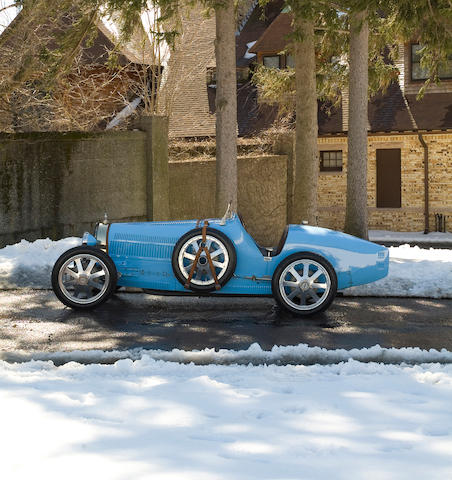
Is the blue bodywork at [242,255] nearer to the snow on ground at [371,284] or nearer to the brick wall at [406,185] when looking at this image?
the snow on ground at [371,284]

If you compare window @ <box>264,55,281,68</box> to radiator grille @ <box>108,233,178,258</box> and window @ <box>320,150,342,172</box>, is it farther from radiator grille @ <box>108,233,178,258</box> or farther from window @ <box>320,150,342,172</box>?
radiator grille @ <box>108,233,178,258</box>

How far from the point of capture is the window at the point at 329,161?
28.9 m

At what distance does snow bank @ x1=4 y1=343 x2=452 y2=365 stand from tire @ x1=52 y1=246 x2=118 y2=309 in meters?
2.15

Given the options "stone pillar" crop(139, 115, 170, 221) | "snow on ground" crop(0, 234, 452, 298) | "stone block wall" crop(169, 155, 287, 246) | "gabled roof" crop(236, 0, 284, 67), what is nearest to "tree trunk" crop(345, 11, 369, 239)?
"stone block wall" crop(169, 155, 287, 246)

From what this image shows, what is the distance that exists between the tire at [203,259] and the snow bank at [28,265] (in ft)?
8.49

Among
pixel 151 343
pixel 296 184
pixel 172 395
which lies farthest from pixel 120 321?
pixel 296 184

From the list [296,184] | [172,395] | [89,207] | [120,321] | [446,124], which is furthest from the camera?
[446,124]

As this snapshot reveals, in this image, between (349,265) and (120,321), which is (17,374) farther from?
(349,265)

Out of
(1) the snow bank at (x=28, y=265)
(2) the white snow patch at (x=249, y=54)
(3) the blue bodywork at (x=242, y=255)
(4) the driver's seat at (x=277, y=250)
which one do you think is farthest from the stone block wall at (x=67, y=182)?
(2) the white snow patch at (x=249, y=54)

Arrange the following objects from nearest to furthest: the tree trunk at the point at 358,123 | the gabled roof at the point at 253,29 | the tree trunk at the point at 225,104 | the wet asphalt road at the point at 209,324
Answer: the wet asphalt road at the point at 209,324, the tree trunk at the point at 225,104, the tree trunk at the point at 358,123, the gabled roof at the point at 253,29

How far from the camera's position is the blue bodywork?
30.5 ft

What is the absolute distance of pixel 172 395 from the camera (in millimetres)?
5512

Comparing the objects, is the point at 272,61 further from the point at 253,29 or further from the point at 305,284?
the point at 305,284

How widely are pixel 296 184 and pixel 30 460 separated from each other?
14.1 m
